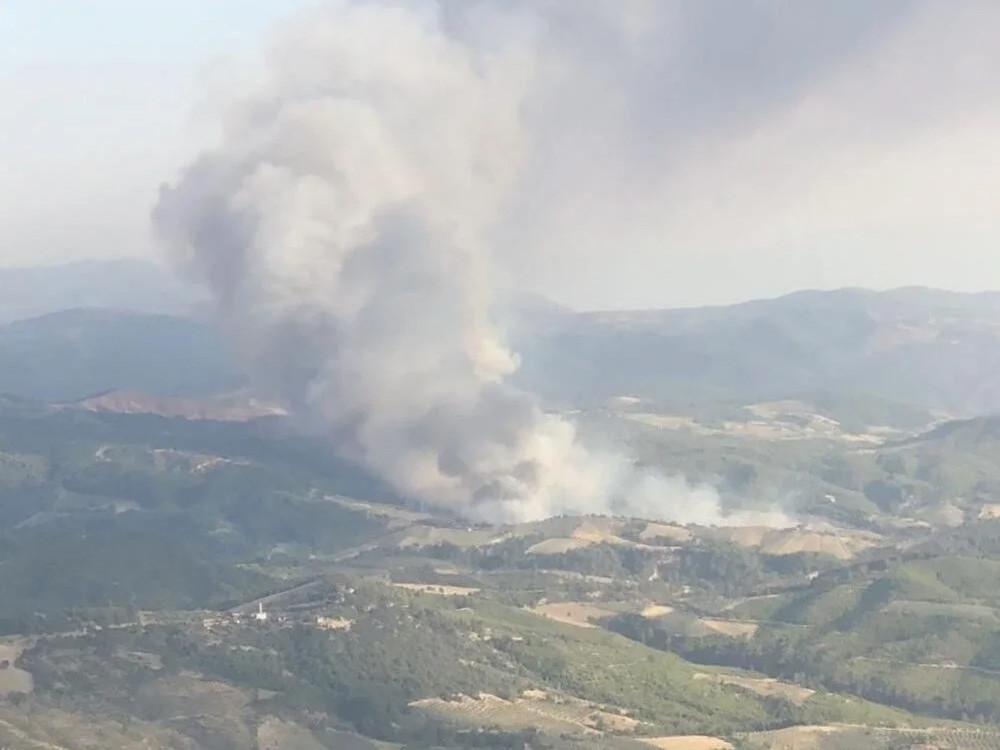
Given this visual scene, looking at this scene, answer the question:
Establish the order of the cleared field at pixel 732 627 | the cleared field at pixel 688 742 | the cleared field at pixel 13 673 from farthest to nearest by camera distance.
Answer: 1. the cleared field at pixel 732 627
2. the cleared field at pixel 13 673
3. the cleared field at pixel 688 742

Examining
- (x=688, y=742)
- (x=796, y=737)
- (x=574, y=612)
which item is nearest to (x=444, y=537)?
(x=574, y=612)

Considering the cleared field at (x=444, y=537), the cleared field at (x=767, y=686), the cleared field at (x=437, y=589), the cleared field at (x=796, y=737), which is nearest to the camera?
the cleared field at (x=796, y=737)

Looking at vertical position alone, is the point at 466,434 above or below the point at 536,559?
above

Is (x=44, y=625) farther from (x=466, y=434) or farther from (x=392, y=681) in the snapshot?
(x=466, y=434)

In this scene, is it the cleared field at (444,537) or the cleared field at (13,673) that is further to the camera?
the cleared field at (444,537)

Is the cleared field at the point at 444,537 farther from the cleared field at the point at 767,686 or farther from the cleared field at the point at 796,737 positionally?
the cleared field at the point at 796,737

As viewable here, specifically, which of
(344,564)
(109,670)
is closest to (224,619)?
(109,670)

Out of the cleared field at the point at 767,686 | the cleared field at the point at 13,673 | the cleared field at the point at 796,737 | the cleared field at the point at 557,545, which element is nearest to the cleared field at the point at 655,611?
the cleared field at the point at 767,686
